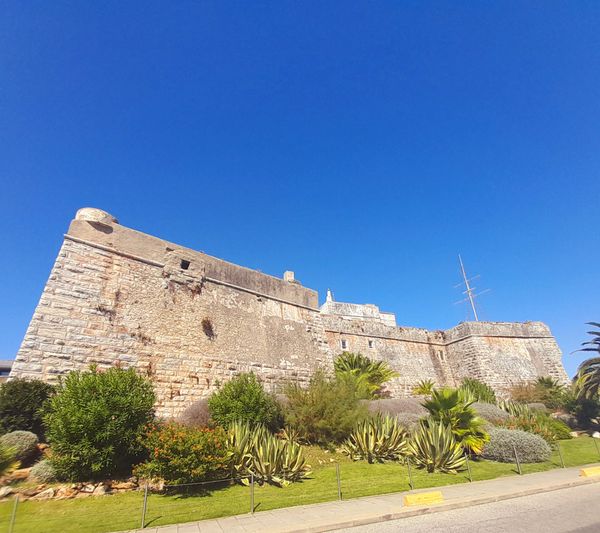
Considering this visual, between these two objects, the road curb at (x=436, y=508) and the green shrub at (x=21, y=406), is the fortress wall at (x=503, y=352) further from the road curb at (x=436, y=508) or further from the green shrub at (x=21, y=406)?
the green shrub at (x=21, y=406)

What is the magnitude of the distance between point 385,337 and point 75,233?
19946 millimetres

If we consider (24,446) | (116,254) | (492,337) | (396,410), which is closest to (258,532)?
(24,446)

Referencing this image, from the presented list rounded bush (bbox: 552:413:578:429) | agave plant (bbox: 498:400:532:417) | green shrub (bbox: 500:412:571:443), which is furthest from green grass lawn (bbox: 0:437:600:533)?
rounded bush (bbox: 552:413:578:429)

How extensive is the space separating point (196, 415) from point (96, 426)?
12.4 feet

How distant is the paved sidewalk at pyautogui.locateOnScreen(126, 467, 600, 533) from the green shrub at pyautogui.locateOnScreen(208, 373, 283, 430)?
12.4 ft

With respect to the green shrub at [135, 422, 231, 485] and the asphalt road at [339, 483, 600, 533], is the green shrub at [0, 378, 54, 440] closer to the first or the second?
the green shrub at [135, 422, 231, 485]

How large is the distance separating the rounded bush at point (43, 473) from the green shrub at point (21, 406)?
59.2 inches

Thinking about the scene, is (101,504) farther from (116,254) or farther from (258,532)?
(116,254)

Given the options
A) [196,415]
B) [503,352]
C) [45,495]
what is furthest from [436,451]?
[503,352]

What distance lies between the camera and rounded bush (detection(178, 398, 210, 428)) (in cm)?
1009

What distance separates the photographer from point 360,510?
6102mm

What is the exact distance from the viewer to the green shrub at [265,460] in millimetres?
7879

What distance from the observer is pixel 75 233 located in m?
11.5

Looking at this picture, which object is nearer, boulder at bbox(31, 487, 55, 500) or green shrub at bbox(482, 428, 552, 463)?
boulder at bbox(31, 487, 55, 500)
